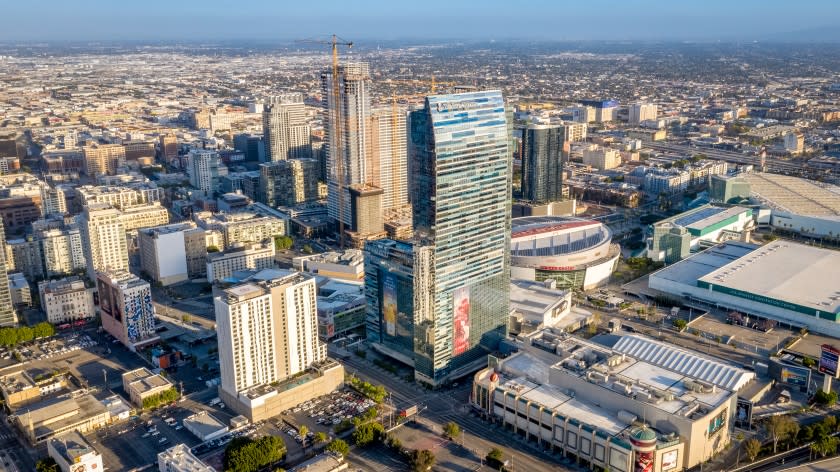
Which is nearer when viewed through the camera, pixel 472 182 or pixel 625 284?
pixel 472 182

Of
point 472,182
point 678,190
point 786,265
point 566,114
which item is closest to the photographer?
point 472,182

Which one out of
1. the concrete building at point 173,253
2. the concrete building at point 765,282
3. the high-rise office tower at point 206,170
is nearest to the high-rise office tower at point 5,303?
the concrete building at point 173,253

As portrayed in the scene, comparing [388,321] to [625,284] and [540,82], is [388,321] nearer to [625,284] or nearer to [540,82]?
[625,284]

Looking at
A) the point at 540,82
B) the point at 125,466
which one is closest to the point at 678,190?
the point at 125,466

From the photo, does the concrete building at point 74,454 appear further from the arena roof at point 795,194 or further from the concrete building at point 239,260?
the arena roof at point 795,194

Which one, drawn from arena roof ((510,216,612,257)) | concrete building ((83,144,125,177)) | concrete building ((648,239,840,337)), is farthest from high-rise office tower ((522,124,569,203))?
concrete building ((83,144,125,177))

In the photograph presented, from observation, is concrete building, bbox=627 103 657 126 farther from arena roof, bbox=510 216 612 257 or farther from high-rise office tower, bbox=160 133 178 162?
high-rise office tower, bbox=160 133 178 162
